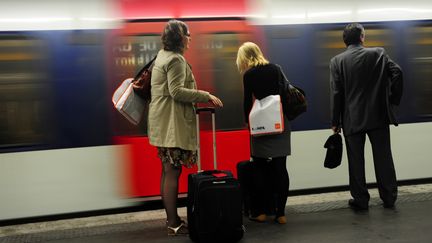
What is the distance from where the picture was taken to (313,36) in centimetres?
570

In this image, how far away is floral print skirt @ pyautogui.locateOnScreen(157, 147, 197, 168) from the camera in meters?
4.29

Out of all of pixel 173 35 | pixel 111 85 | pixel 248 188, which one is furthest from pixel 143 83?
pixel 248 188

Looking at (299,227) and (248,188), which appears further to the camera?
(248,188)

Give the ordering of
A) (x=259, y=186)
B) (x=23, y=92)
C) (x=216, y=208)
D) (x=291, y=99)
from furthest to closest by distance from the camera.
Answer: (x=23, y=92)
(x=259, y=186)
(x=291, y=99)
(x=216, y=208)

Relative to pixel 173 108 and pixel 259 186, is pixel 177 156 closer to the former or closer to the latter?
pixel 173 108

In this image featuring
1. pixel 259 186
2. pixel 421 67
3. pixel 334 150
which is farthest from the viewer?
pixel 421 67

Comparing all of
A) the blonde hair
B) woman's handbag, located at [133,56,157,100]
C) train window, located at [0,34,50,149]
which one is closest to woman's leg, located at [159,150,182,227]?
woman's handbag, located at [133,56,157,100]

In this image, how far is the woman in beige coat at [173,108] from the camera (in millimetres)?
4195

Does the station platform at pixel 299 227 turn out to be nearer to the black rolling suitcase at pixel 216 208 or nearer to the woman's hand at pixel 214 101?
the black rolling suitcase at pixel 216 208

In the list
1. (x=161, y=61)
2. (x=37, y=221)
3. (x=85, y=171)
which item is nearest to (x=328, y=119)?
(x=161, y=61)

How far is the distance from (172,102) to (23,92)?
158 centimetres

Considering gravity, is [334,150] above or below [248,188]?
above

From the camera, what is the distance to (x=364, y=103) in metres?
4.92

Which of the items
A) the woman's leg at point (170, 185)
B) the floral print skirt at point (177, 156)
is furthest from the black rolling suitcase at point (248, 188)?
the woman's leg at point (170, 185)
